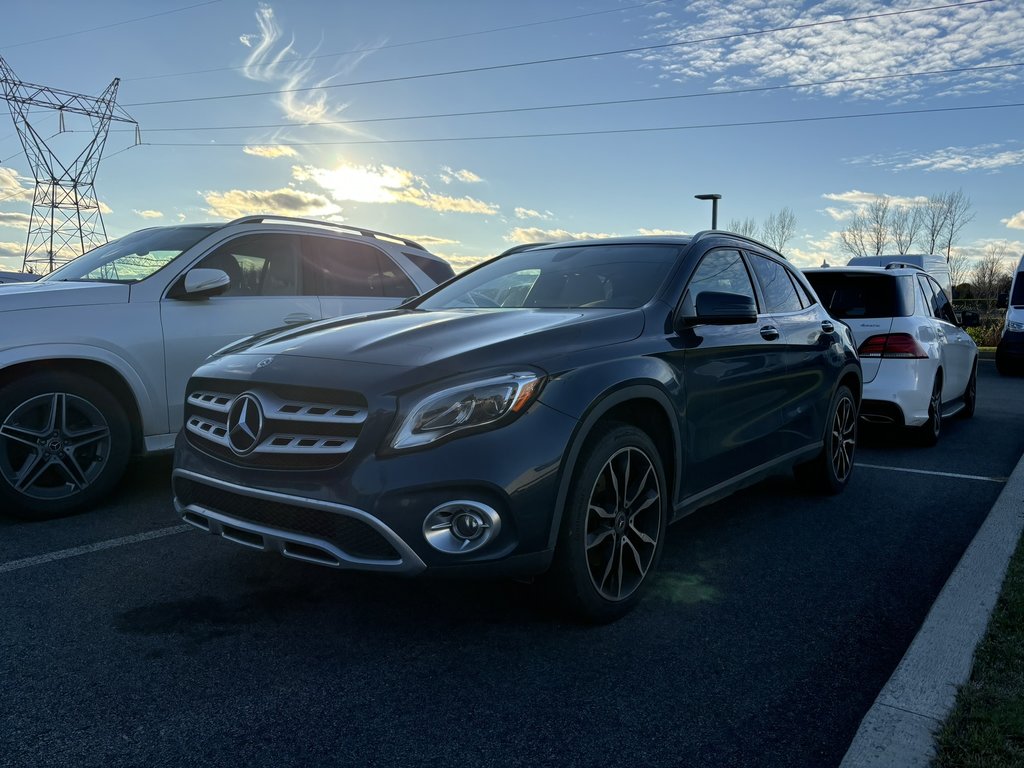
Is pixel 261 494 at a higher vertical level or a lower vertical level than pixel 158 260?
lower

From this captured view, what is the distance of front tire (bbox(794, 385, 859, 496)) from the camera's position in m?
5.66

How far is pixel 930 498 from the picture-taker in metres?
5.77

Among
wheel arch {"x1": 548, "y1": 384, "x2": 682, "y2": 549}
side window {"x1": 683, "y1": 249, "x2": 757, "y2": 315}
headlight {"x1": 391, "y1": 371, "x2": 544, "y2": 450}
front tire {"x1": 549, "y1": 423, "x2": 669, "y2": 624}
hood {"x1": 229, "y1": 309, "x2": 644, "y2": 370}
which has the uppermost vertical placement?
side window {"x1": 683, "y1": 249, "x2": 757, "y2": 315}

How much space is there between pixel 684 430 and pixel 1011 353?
1466cm

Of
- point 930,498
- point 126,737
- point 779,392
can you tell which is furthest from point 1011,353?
point 126,737

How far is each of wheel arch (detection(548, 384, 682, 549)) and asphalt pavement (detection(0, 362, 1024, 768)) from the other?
0.56 m

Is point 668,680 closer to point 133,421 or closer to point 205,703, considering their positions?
point 205,703

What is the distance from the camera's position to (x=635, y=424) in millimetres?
3590

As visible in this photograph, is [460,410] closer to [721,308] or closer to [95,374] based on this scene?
[721,308]

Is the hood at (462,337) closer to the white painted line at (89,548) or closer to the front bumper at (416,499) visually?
the front bumper at (416,499)

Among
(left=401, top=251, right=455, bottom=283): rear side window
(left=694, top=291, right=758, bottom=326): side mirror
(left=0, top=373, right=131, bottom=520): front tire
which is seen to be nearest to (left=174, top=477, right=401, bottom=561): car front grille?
(left=694, top=291, right=758, bottom=326): side mirror

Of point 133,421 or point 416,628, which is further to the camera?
point 133,421

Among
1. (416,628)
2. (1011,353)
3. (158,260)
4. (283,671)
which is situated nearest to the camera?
(283,671)

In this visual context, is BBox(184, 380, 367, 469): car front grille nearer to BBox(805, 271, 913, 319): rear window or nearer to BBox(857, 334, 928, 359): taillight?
BBox(805, 271, 913, 319): rear window
